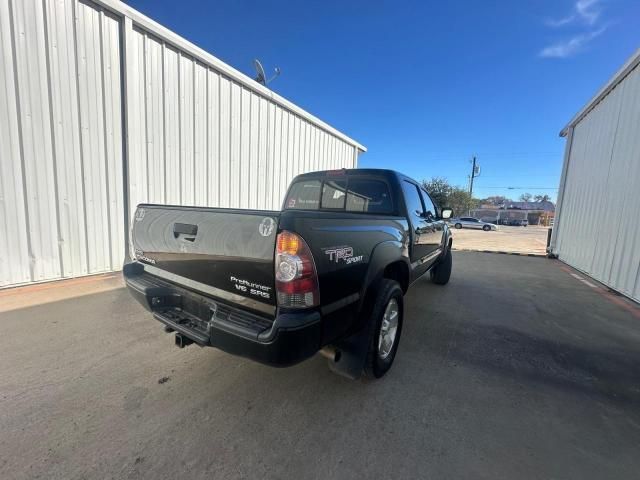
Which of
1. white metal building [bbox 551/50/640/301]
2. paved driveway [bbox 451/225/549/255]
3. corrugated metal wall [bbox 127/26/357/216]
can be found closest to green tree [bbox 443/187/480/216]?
paved driveway [bbox 451/225/549/255]

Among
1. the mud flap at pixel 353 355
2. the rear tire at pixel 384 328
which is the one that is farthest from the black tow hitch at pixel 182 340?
the rear tire at pixel 384 328

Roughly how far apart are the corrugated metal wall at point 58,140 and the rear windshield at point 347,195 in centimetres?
381

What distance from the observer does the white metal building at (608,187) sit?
561cm

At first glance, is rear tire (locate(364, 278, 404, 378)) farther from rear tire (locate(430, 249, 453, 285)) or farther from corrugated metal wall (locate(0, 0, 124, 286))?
corrugated metal wall (locate(0, 0, 124, 286))

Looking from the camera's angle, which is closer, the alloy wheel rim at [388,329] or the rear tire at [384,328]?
the rear tire at [384,328]

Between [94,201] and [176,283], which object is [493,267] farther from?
[94,201]

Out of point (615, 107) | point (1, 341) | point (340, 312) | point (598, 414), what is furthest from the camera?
point (615, 107)

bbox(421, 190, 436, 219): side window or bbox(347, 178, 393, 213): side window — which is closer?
bbox(347, 178, 393, 213): side window

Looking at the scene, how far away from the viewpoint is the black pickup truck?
1.63 meters

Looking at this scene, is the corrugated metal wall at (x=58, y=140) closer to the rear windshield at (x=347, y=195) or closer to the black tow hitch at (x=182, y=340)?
the rear windshield at (x=347, y=195)

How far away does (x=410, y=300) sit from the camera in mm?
4773

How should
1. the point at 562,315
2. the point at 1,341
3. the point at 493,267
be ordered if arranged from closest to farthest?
the point at 1,341 < the point at 562,315 < the point at 493,267

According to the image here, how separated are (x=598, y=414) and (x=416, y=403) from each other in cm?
138

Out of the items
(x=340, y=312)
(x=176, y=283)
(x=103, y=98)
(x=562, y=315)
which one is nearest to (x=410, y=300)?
(x=562, y=315)
